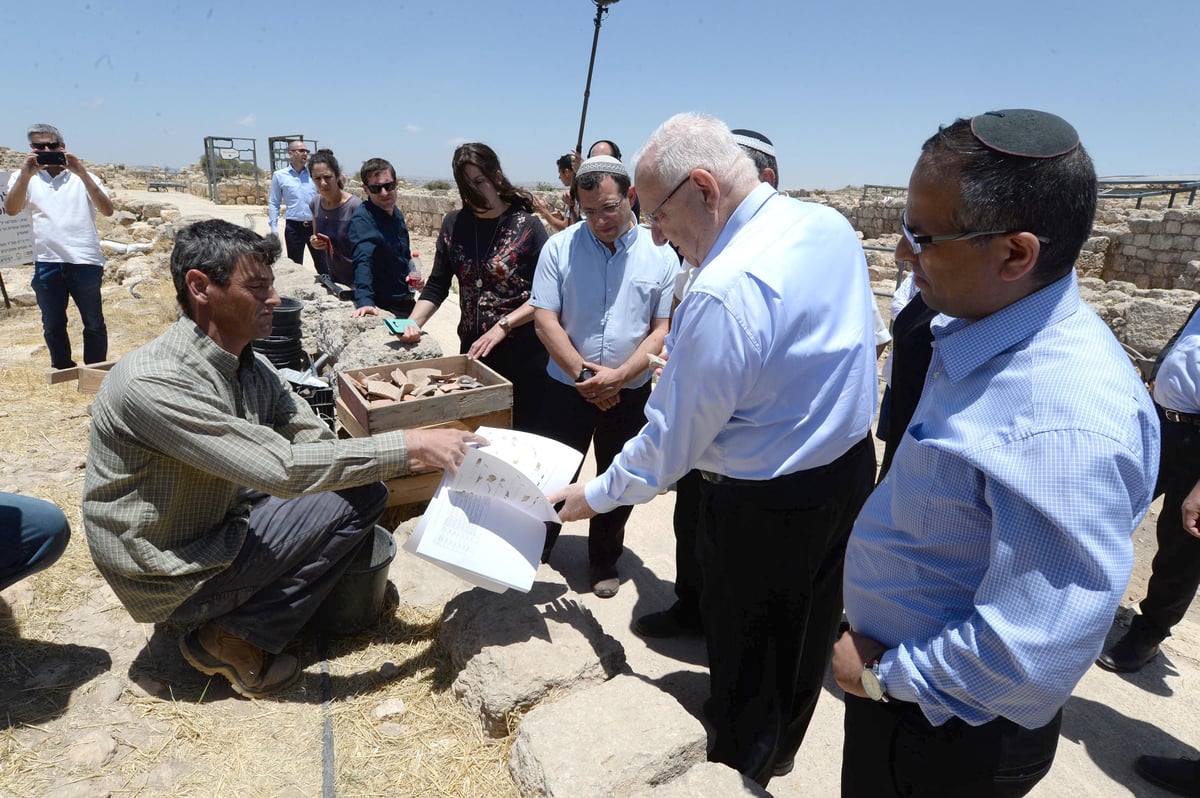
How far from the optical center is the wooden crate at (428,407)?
11.0 feet

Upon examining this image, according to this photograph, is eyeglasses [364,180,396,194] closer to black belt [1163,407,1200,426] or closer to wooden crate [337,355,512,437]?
wooden crate [337,355,512,437]

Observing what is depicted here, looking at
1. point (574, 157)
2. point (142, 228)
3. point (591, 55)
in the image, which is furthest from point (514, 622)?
point (142, 228)

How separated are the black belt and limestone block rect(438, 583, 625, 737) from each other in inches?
97.8

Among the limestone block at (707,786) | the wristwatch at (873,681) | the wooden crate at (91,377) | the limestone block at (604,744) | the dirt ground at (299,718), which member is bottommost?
the dirt ground at (299,718)

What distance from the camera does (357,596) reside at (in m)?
2.89

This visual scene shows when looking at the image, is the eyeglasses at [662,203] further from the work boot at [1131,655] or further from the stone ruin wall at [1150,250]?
the stone ruin wall at [1150,250]

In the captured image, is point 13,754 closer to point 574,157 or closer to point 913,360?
point 913,360

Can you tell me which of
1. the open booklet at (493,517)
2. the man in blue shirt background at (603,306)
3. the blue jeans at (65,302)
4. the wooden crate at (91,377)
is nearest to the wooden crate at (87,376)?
the wooden crate at (91,377)

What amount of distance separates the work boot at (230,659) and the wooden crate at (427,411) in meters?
1.11

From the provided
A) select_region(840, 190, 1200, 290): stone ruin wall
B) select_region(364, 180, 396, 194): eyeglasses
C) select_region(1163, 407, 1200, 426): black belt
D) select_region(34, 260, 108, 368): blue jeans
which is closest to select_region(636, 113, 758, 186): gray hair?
select_region(1163, 407, 1200, 426): black belt

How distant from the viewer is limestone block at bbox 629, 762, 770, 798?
1841 millimetres

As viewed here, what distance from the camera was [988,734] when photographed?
1294 millimetres

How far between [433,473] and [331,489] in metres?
Result: 1.46

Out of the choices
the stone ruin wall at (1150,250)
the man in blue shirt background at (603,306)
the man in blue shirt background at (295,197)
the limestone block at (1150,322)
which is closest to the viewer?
the man in blue shirt background at (603,306)
